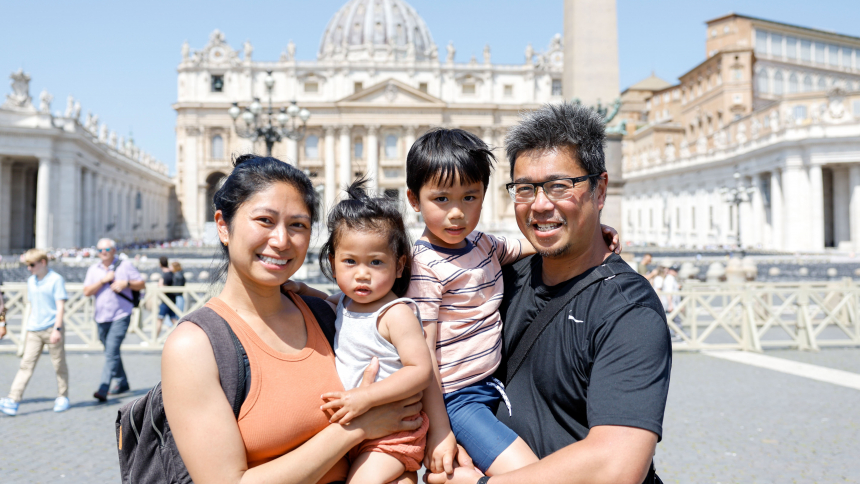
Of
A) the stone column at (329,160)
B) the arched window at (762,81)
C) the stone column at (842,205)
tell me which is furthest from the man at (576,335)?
the stone column at (329,160)

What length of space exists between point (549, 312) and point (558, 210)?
0.33 meters

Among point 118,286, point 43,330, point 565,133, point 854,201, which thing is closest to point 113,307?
point 118,286

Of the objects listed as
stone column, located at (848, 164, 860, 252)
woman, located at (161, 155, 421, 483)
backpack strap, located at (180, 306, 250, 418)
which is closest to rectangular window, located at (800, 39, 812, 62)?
stone column, located at (848, 164, 860, 252)

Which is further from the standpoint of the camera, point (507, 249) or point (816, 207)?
point (816, 207)

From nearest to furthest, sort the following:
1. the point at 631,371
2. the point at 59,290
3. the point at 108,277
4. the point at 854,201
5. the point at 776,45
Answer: the point at 631,371
the point at 59,290
the point at 108,277
the point at 854,201
the point at 776,45

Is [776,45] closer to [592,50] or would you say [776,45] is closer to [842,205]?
[842,205]

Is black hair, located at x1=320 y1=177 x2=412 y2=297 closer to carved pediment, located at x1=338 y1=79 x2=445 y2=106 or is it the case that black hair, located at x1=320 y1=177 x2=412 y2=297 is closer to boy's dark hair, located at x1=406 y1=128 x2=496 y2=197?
boy's dark hair, located at x1=406 y1=128 x2=496 y2=197

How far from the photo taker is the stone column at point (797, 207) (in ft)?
113

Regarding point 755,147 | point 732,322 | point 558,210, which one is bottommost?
point 732,322

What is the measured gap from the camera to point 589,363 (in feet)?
5.88

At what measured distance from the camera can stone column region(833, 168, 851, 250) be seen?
36906mm

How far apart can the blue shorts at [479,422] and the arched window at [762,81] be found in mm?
61684

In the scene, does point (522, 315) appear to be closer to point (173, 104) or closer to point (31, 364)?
point (31, 364)

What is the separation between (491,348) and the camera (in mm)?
2090
